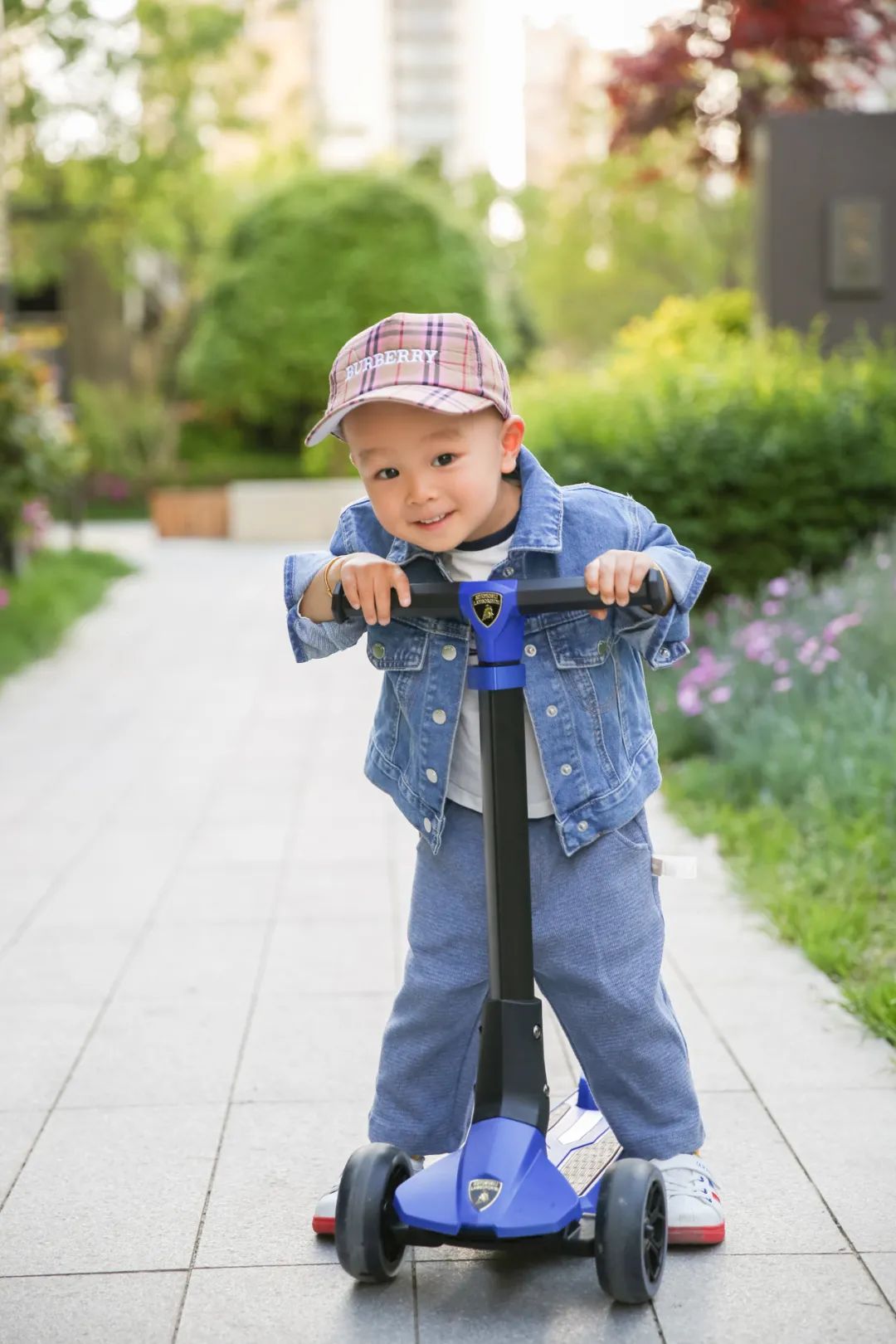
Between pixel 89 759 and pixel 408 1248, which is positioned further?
pixel 89 759

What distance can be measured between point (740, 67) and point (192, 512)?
12.5 m

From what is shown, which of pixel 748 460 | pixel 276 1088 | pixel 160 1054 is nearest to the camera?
pixel 276 1088

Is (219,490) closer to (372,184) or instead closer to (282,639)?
(372,184)

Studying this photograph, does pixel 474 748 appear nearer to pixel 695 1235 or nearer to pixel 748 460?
pixel 695 1235

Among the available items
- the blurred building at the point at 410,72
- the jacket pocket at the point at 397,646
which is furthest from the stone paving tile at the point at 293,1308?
the blurred building at the point at 410,72

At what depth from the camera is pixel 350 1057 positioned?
142 inches

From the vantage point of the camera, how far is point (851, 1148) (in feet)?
9.91

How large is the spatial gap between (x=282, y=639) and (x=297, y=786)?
486 cm

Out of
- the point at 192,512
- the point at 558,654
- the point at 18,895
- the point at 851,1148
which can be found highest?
the point at 558,654

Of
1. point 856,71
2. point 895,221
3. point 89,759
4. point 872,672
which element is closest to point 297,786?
point 89,759

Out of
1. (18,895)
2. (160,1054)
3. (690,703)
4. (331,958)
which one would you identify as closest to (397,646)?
(160,1054)

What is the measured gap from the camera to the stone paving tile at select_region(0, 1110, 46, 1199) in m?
3.02

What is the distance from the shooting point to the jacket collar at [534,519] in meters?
2.47

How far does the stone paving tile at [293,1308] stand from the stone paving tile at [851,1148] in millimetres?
763
